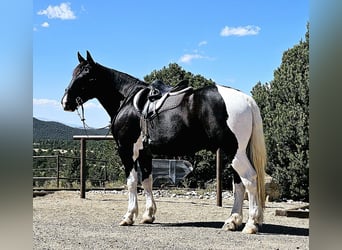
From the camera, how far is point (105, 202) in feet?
20.1

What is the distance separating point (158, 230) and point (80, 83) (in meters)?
1.59

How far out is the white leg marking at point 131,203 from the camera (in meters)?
4.15

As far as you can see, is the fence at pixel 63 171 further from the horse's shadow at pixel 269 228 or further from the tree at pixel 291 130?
the horse's shadow at pixel 269 228

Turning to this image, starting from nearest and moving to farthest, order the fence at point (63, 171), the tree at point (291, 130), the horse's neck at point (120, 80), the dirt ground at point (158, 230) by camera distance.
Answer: the dirt ground at point (158, 230), the horse's neck at point (120, 80), the tree at point (291, 130), the fence at point (63, 171)

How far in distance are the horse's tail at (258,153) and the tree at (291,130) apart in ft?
9.09

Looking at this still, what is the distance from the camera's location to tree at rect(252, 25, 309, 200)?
6.44 m

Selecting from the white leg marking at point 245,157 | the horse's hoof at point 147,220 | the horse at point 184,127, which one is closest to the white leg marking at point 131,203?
the horse at point 184,127

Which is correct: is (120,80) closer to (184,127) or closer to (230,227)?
(184,127)

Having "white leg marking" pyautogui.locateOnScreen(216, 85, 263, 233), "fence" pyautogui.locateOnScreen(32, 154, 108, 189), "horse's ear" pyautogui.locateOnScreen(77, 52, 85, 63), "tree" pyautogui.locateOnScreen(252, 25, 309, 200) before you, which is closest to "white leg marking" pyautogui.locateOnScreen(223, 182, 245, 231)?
"white leg marking" pyautogui.locateOnScreen(216, 85, 263, 233)

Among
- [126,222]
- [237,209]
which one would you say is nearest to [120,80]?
[126,222]

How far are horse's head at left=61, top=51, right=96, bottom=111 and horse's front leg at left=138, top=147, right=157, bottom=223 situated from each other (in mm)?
811
